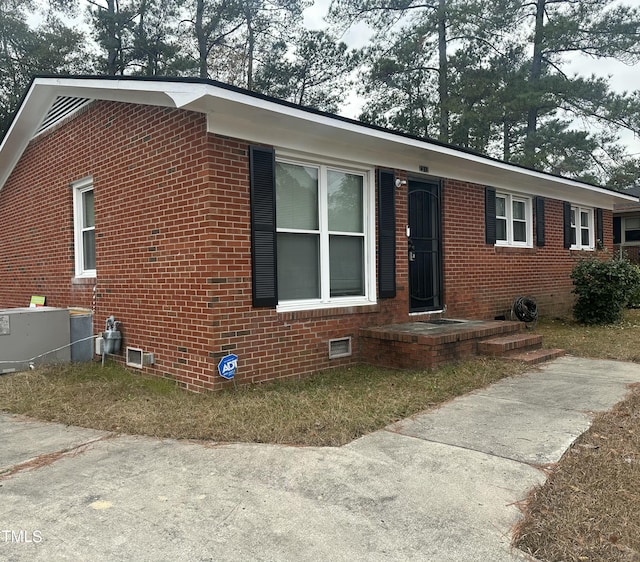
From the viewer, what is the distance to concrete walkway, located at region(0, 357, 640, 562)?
8.20 feet

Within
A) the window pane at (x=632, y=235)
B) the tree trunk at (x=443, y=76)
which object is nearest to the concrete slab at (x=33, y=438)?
the tree trunk at (x=443, y=76)

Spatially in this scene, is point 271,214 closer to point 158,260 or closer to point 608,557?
point 158,260

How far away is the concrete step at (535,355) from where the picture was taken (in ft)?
21.9

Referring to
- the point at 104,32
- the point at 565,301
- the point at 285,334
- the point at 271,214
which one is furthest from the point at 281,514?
the point at 104,32

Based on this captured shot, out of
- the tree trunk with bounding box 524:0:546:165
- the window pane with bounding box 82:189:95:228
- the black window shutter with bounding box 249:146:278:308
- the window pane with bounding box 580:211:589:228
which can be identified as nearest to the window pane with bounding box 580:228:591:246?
the window pane with bounding box 580:211:589:228

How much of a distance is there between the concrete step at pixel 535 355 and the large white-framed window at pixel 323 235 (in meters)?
1.97

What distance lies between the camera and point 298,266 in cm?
629

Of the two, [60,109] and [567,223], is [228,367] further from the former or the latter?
[567,223]

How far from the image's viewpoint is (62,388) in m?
5.68

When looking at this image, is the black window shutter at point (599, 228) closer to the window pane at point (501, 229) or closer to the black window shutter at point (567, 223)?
the black window shutter at point (567, 223)

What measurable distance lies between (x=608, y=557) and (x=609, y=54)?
21.9 m

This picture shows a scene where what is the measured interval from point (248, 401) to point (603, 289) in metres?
8.22

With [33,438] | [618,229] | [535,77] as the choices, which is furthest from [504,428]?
[535,77]

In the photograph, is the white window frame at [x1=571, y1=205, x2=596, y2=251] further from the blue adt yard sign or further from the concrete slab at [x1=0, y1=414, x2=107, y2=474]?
the concrete slab at [x1=0, y1=414, x2=107, y2=474]
